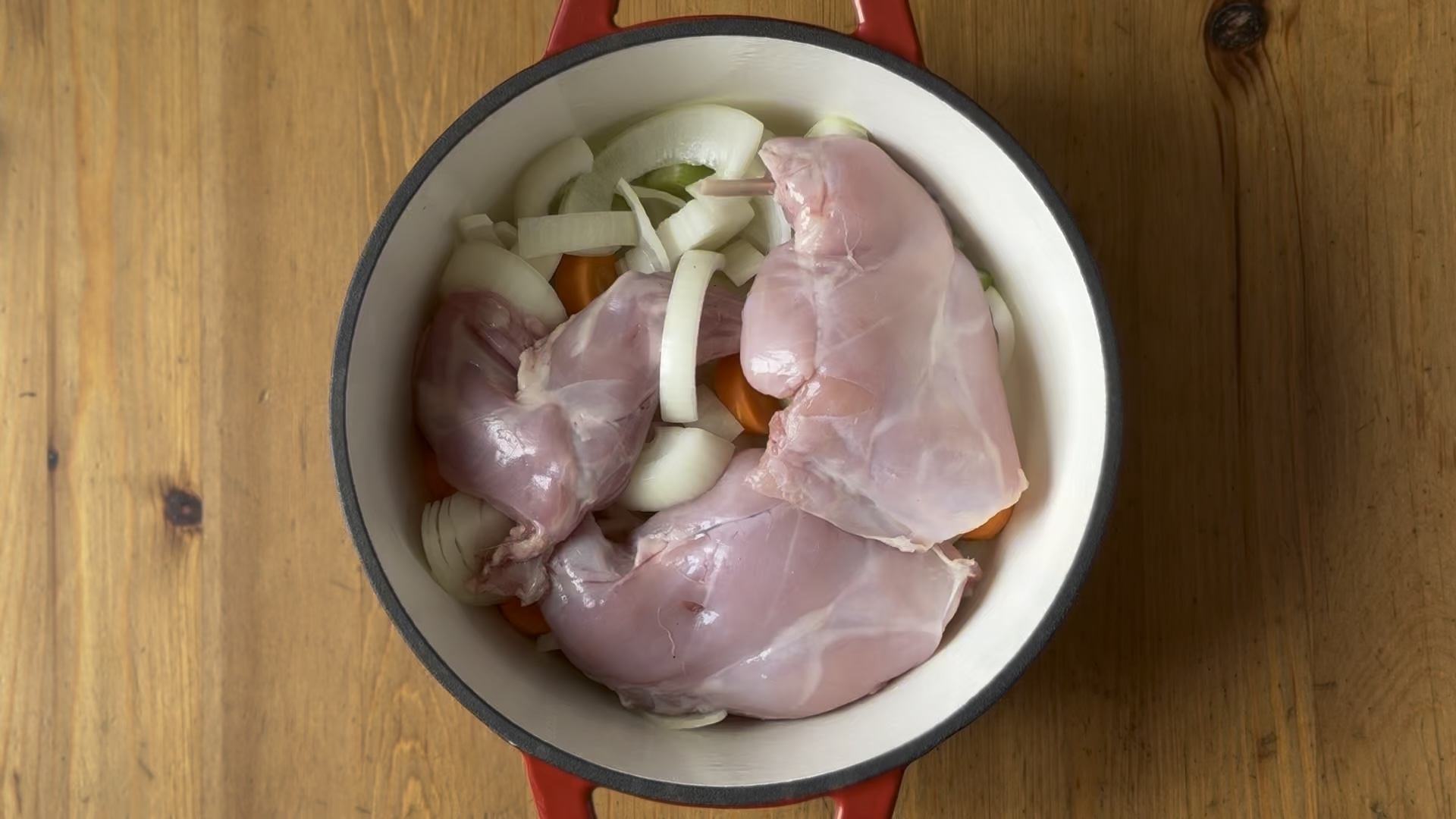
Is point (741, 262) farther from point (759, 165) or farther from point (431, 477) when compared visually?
point (431, 477)

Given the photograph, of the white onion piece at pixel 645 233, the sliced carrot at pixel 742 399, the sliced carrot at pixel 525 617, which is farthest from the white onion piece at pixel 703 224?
the sliced carrot at pixel 525 617

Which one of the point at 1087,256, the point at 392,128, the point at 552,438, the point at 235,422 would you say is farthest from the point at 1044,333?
the point at 235,422

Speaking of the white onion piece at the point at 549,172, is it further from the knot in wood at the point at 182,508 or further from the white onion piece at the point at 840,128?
the knot in wood at the point at 182,508

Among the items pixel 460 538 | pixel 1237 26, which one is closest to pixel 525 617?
pixel 460 538

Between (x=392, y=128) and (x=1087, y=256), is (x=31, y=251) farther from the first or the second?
(x=1087, y=256)

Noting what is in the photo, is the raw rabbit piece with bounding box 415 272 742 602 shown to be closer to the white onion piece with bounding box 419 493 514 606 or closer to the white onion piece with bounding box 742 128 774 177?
the white onion piece with bounding box 419 493 514 606

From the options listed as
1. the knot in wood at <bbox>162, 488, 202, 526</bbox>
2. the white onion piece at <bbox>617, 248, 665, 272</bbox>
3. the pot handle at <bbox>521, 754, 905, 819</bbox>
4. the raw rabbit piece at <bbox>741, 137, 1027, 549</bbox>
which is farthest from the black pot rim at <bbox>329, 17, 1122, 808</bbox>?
the knot in wood at <bbox>162, 488, 202, 526</bbox>
